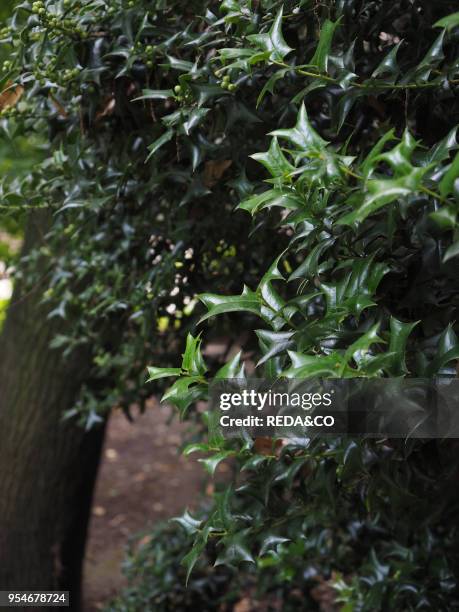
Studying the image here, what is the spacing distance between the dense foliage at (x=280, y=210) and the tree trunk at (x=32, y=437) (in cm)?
77

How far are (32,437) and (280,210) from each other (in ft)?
6.20

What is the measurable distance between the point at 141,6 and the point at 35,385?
198 centimetres

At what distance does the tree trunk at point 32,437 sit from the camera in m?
3.06

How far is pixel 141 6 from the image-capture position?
4.98 feet

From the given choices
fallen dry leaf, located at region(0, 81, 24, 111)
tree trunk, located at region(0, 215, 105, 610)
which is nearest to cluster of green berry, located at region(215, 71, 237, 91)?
fallen dry leaf, located at region(0, 81, 24, 111)

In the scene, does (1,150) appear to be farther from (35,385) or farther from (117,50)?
(117,50)

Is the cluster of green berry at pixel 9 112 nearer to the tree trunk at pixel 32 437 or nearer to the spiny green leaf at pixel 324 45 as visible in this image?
the spiny green leaf at pixel 324 45

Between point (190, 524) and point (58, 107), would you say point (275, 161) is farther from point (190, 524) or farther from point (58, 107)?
point (58, 107)

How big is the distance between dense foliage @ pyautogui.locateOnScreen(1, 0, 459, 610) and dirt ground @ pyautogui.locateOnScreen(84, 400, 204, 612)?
2.33 metres

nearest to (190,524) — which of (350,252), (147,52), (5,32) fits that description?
(350,252)

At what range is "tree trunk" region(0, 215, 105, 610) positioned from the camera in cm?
306

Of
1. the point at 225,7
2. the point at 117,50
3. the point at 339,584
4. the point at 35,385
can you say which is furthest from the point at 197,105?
the point at 35,385

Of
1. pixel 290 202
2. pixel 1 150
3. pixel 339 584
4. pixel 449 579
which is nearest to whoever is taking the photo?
pixel 290 202

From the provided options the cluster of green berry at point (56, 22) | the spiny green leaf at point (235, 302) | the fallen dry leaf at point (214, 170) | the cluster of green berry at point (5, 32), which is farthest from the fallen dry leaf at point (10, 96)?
the spiny green leaf at point (235, 302)
